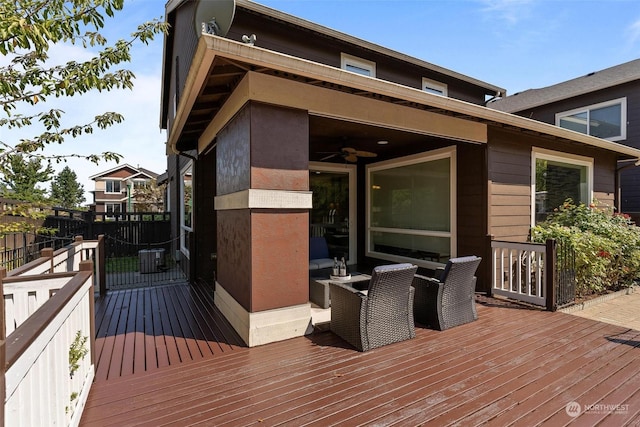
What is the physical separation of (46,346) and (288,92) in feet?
9.69

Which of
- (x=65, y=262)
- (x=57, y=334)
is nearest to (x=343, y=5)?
(x=65, y=262)

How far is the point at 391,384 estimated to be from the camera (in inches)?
104

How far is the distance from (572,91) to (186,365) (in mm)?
14034

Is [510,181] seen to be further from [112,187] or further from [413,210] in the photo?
[112,187]

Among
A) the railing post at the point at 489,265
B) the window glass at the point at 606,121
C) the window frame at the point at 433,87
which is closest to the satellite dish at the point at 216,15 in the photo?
the railing post at the point at 489,265

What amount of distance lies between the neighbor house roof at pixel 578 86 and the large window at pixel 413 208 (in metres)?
8.51

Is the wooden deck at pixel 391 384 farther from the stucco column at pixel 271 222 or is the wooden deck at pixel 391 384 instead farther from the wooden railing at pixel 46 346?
the wooden railing at pixel 46 346

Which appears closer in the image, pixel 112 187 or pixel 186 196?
pixel 186 196

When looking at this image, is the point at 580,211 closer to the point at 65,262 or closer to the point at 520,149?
the point at 520,149

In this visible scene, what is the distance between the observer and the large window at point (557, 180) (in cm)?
625

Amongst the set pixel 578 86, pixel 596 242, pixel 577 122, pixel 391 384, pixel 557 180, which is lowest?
pixel 391 384

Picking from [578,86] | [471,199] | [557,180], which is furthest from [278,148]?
[578,86]

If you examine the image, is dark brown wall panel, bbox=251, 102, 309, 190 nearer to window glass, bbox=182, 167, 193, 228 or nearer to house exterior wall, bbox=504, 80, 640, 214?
window glass, bbox=182, 167, 193, 228

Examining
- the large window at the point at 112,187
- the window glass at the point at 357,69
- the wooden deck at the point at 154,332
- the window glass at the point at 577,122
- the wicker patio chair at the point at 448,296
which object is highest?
the window glass at the point at 357,69
